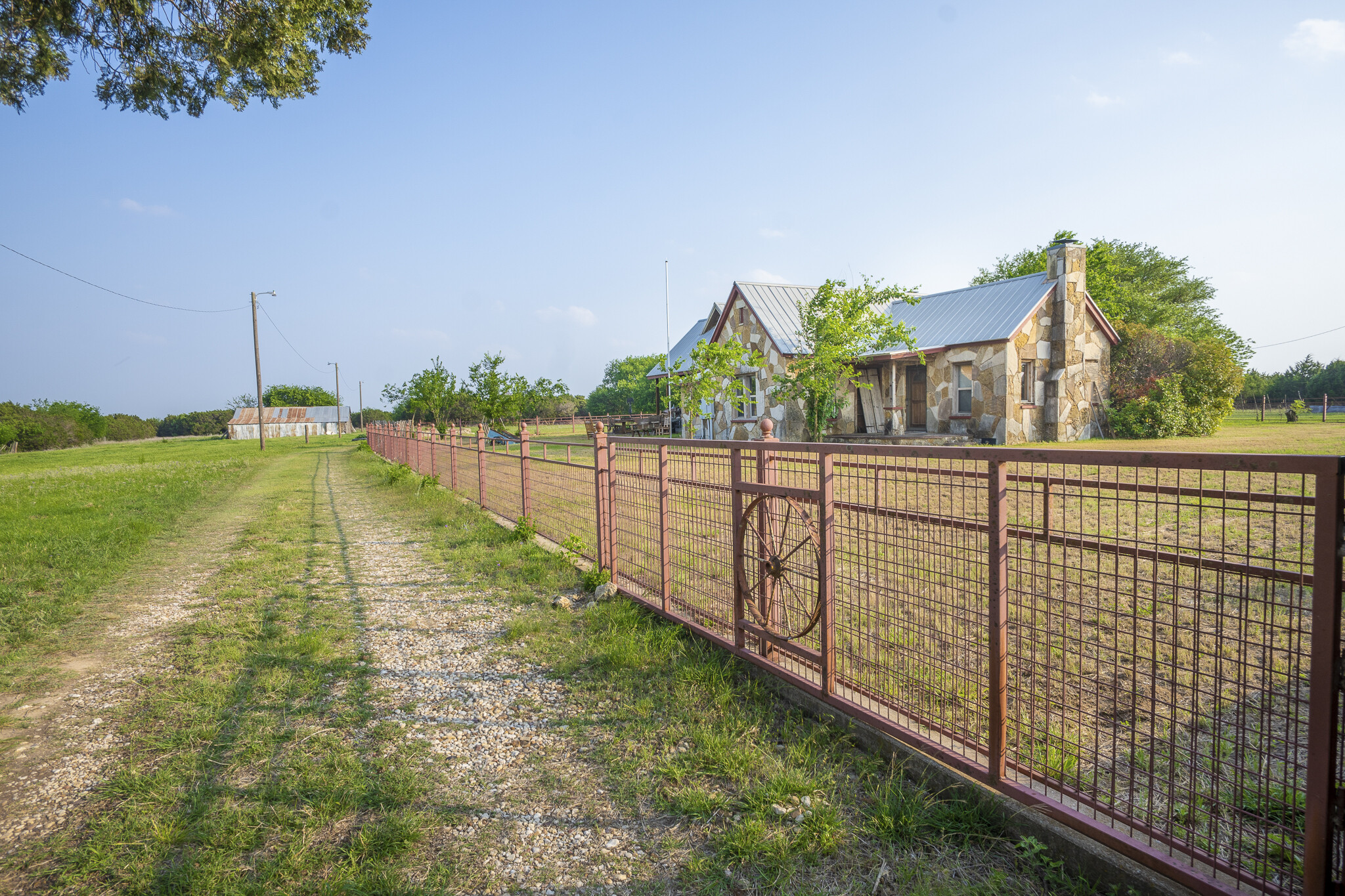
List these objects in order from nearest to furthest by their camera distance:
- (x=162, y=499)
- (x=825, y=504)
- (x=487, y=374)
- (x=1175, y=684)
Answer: (x=1175, y=684) → (x=825, y=504) → (x=162, y=499) → (x=487, y=374)

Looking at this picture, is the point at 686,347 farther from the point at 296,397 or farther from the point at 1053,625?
the point at 296,397

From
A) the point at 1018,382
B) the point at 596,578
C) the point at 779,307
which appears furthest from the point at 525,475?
the point at 779,307

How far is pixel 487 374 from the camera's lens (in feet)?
104

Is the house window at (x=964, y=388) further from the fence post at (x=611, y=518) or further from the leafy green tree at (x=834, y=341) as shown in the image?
the fence post at (x=611, y=518)

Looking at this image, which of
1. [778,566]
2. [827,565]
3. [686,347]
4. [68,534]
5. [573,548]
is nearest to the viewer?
[827,565]

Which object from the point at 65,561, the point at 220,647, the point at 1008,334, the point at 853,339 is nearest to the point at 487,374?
the point at 853,339

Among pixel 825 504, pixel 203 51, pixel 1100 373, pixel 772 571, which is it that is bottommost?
pixel 772 571

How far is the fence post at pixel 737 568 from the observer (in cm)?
422

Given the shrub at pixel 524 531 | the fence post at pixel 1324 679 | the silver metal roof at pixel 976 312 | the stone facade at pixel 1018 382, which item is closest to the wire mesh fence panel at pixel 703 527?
the fence post at pixel 1324 679

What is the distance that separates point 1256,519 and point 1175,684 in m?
7.69

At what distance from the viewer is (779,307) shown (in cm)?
2559

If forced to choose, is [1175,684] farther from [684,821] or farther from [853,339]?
[853,339]

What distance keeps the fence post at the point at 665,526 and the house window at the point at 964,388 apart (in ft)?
60.6

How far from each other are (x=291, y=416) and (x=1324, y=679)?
112070 millimetres
